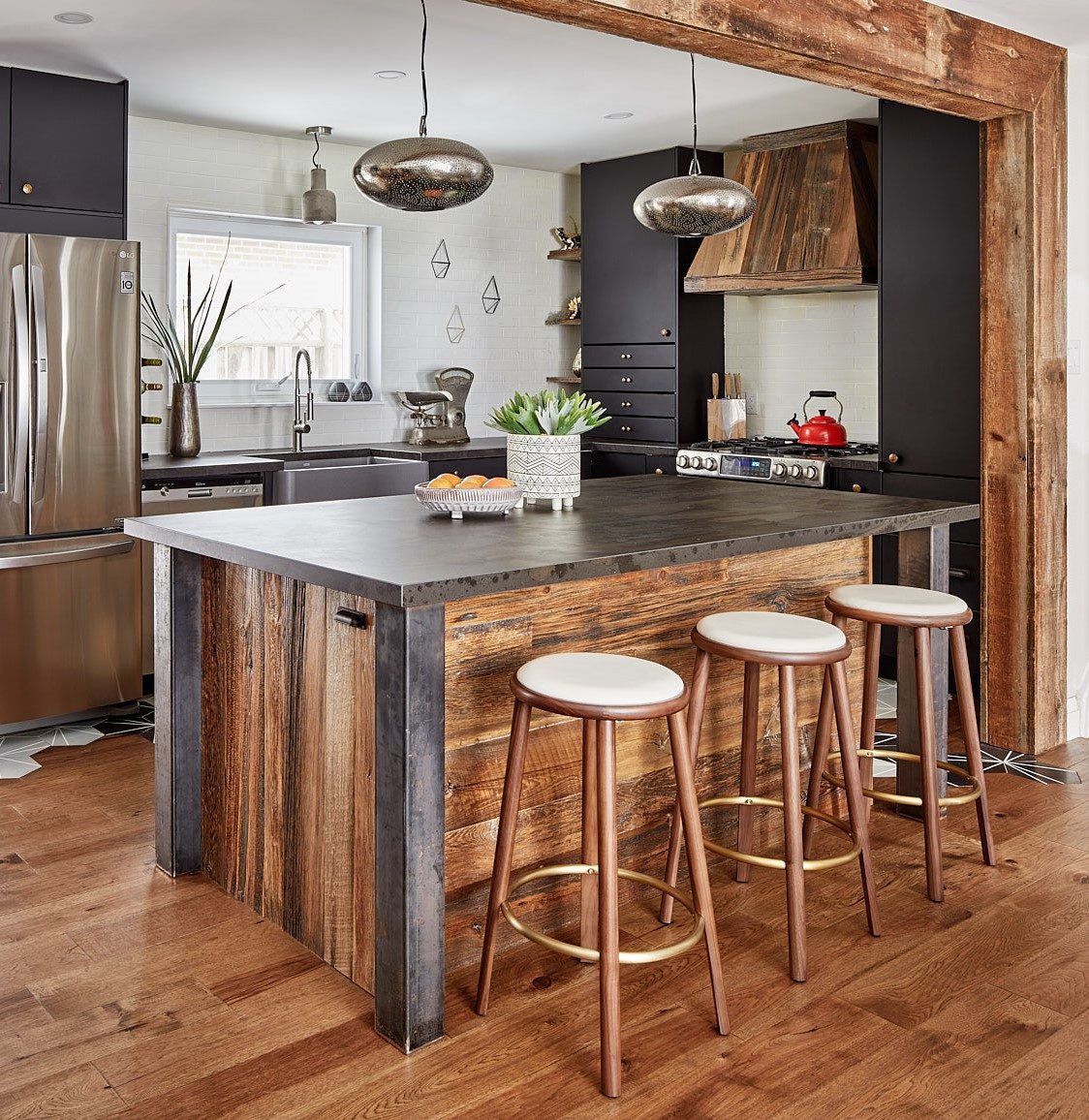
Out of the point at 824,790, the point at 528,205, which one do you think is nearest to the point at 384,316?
the point at 528,205

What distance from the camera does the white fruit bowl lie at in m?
3.06

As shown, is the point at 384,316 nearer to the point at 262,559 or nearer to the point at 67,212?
the point at 67,212

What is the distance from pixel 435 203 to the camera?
9.84ft

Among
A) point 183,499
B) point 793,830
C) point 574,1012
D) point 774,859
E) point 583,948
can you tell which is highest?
point 183,499

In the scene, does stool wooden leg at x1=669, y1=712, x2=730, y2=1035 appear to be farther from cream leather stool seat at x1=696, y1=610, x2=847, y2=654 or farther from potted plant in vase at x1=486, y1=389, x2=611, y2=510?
potted plant in vase at x1=486, y1=389, x2=611, y2=510

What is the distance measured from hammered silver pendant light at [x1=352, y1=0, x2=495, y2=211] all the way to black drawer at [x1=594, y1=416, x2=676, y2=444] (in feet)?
10.8

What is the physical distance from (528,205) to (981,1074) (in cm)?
548

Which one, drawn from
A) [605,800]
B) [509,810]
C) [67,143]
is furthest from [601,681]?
[67,143]

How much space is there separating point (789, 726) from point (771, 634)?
0.73 feet

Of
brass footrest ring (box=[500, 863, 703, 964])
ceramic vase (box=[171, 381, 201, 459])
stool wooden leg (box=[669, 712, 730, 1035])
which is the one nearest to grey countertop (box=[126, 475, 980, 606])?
stool wooden leg (box=[669, 712, 730, 1035])

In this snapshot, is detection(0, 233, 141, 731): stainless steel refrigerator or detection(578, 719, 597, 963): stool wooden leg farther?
detection(0, 233, 141, 731): stainless steel refrigerator

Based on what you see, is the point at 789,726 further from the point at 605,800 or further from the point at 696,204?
the point at 696,204

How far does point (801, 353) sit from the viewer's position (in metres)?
6.09

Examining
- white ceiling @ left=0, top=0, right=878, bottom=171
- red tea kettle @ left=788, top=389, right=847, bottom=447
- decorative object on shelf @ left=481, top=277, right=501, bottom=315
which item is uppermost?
white ceiling @ left=0, top=0, right=878, bottom=171
